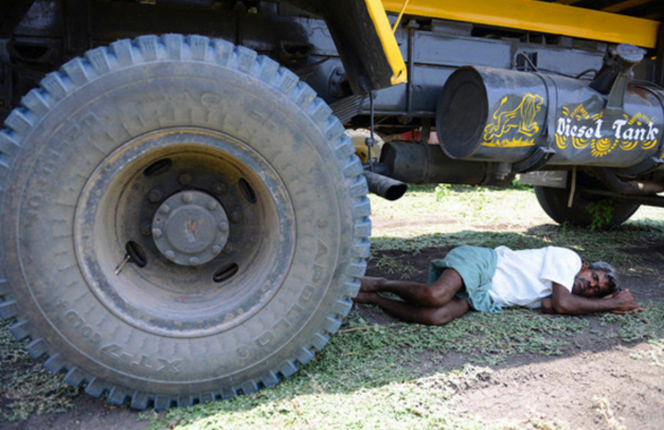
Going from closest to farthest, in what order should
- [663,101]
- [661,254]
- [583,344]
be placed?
[583,344], [663,101], [661,254]

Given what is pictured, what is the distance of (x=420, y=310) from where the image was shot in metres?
2.92

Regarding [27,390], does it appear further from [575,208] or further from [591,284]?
[575,208]

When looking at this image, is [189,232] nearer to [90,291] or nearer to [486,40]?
[90,291]

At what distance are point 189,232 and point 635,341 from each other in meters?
2.44

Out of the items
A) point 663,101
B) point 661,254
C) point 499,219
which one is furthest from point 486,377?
point 499,219

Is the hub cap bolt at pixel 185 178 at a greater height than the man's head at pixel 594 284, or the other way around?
the hub cap bolt at pixel 185 178

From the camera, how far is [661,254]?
4875 mm

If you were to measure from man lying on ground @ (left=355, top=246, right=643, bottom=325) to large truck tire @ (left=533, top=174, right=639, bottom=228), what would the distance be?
2647mm

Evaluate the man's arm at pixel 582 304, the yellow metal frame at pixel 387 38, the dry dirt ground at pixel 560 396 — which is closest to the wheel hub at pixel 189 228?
the dry dirt ground at pixel 560 396

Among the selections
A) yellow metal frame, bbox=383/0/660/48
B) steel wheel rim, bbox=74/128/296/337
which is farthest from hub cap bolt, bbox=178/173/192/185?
yellow metal frame, bbox=383/0/660/48

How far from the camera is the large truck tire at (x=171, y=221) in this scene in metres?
1.73

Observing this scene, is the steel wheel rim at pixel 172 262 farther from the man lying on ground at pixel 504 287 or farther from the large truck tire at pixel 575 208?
the large truck tire at pixel 575 208

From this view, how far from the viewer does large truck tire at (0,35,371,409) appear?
1.73 metres

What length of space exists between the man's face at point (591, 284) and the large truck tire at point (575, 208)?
2.63 m
